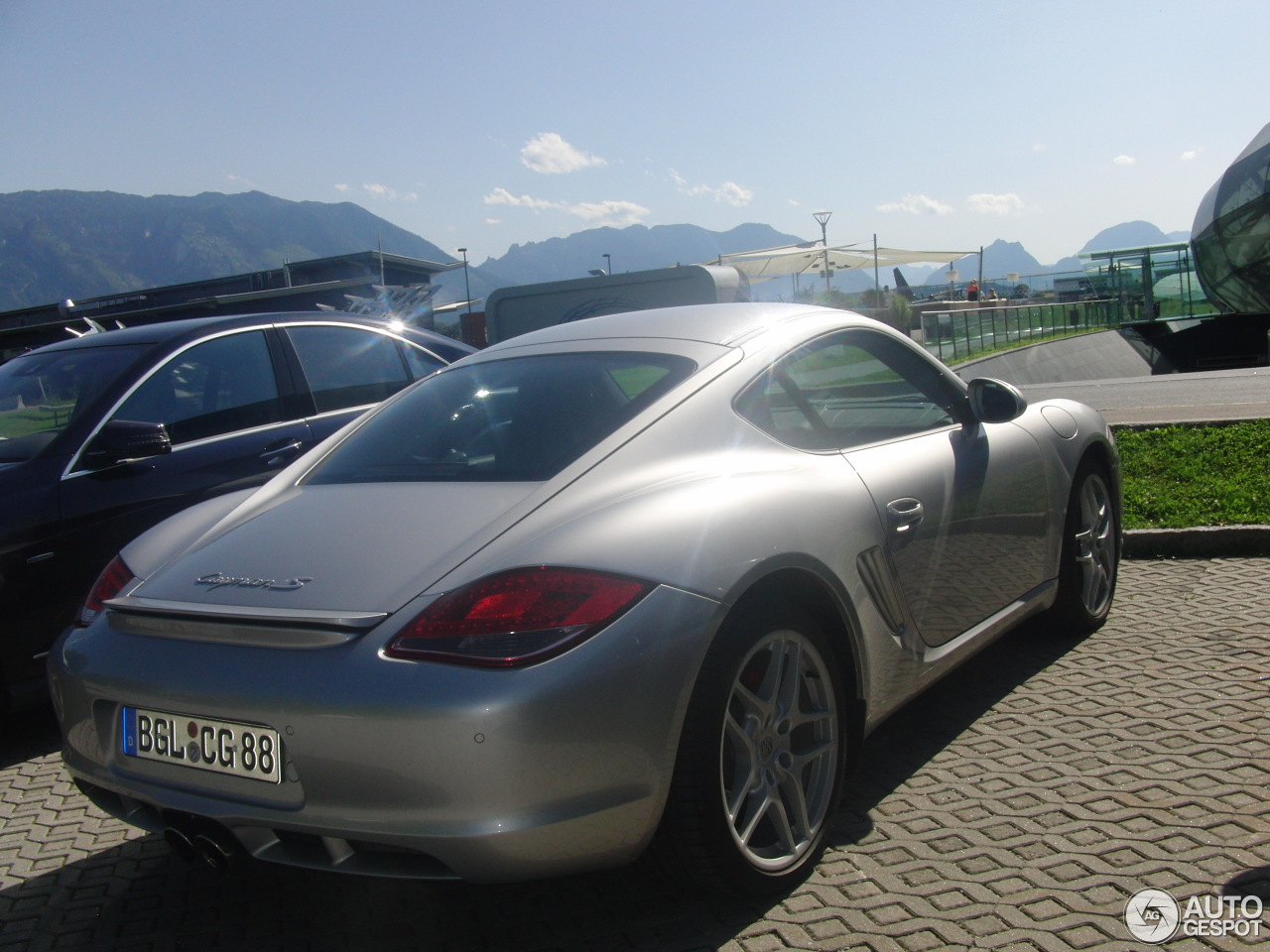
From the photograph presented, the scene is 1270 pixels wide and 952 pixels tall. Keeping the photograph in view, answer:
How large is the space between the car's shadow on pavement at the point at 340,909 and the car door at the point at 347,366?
104 inches

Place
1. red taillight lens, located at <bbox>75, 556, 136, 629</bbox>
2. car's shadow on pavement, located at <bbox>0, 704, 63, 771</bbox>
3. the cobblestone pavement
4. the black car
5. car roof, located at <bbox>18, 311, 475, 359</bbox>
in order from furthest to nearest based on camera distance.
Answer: car roof, located at <bbox>18, 311, 475, 359</bbox>
car's shadow on pavement, located at <bbox>0, 704, 63, 771</bbox>
the black car
red taillight lens, located at <bbox>75, 556, 136, 629</bbox>
the cobblestone pavement

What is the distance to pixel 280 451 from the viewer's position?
514cm

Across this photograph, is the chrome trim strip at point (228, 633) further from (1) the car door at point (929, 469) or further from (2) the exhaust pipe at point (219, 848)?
(1) the car door at point (929, 469)

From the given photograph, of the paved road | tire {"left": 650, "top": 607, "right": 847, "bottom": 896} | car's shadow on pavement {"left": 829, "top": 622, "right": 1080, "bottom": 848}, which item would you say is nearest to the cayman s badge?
tire {"left": 650, "top": 607, "right": 847, "bottom": 896}

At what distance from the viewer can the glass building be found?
47.9 metres

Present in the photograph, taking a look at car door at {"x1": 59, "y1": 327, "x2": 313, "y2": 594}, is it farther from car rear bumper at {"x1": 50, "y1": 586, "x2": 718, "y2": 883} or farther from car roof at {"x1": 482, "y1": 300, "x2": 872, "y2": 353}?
car rear bumper at {"x1": 50, "y1": 586, "x2": 718, "y2": 883}

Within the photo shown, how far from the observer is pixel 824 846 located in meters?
2.86

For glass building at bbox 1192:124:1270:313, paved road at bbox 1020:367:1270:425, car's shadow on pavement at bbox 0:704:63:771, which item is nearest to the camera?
car's shadow on pavement at bbox 0:704:63:771

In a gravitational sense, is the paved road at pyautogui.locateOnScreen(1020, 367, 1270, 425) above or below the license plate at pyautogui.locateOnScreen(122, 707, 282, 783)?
below

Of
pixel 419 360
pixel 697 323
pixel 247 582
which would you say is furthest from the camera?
pixel 419 360

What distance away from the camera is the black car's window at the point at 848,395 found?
3141mm

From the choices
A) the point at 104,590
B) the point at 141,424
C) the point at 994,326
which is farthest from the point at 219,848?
the point at 994,326

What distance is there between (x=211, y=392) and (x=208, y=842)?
3.20 metres

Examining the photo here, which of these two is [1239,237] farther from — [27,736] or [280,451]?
[27,736]
